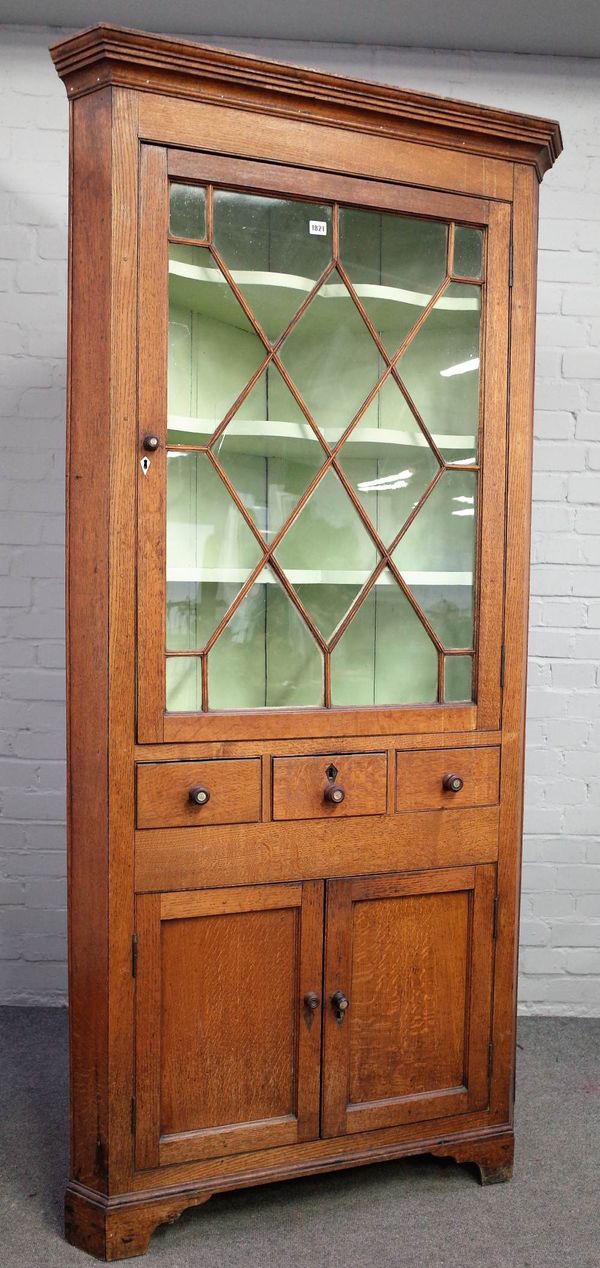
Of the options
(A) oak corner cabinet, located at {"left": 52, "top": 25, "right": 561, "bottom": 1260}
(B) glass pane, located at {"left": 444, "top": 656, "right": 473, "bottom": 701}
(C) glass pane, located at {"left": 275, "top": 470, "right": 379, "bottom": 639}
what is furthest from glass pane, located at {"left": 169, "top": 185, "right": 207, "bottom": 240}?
(B) glass pane, located at {"left": 444, "top": 656, "right": 473, "bottom": 701}

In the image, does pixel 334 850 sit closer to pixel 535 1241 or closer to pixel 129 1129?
pixel 129 1129

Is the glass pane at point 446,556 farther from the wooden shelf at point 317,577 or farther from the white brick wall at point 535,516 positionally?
the white brick wall at point 535,516

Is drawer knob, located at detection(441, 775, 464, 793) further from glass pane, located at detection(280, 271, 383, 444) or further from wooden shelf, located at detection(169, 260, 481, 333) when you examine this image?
wooden shelf, located at detection(169, 260, 481, 333)

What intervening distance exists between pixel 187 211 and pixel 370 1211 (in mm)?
1933

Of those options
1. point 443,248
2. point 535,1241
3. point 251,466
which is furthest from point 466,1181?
point 443,248

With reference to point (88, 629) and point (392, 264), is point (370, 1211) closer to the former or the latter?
point (88, 629)

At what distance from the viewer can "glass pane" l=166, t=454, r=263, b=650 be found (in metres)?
1.76

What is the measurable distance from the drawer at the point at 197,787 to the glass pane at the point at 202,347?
60cm

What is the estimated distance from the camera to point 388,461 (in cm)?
188

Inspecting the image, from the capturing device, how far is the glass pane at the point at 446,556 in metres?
1.91

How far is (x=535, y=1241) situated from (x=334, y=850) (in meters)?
0.82

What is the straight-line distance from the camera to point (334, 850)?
1.86m

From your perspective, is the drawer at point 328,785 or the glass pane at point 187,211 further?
the drawer at point 328,785

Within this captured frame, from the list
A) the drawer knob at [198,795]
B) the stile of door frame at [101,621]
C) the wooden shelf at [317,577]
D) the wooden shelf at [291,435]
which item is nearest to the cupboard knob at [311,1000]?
the stile of door frame at [101,621]
